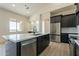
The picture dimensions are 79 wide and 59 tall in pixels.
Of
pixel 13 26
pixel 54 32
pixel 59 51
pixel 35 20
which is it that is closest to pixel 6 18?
pixel 13 26

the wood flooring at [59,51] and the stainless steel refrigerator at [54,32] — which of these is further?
the stainless steel refrigerator at [54,32]

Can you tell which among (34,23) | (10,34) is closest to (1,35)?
(10,34)

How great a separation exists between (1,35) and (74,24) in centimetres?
155

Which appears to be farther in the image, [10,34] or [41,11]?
[41,11]

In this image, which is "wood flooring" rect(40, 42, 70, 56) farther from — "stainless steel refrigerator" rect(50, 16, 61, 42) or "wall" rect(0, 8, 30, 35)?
"wall" rect(0, 8, 30, 35)

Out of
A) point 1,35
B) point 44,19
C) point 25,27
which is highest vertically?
point 44,19

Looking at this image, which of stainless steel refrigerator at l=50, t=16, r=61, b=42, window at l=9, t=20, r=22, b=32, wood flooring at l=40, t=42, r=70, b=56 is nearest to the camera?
window at l=9, t=20, r=22, b=32

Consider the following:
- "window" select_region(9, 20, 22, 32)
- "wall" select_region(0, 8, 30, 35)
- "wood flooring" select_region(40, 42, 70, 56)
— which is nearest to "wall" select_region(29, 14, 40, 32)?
"wall" select_region(0, 8, 30, 35)

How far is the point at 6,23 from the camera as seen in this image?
52.6 inches

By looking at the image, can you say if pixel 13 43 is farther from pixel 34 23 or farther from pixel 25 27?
pixel 34 23

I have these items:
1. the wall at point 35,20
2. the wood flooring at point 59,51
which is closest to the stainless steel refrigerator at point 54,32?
the wood flooring at point 59,51

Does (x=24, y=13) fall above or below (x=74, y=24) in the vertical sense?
above

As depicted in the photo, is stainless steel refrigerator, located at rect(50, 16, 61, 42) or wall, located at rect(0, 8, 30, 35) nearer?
wall, located at rect(0, 8, 30, 35)

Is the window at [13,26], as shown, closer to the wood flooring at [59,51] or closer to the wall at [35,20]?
the wall at [35,20]
